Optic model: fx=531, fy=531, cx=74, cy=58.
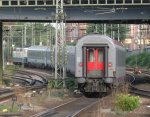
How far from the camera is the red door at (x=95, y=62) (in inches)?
1056

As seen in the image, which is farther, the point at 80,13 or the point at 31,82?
the point at 31,82

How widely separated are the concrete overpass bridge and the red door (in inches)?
425

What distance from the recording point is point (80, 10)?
39.1 meters

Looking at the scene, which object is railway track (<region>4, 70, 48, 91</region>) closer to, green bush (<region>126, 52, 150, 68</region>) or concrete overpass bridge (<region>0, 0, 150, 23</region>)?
concrete overpass bridge (<region>0, 0, 150, 23</region>)

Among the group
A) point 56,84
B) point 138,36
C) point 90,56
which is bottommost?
point 56,84

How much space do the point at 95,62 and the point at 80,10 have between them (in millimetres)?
12762

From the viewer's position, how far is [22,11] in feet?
129

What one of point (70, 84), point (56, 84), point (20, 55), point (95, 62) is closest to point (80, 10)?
point (70, 84)

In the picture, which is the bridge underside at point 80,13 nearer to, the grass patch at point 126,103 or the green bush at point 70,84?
the green bush at point 70,84

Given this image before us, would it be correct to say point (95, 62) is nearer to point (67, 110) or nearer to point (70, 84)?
point (67, 110)

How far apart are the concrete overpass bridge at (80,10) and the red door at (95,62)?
35.4ft

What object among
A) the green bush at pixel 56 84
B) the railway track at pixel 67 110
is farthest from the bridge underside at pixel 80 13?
the railway track at pixel 67 110

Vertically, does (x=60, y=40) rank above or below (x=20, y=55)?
above

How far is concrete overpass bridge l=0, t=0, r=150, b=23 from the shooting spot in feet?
123
